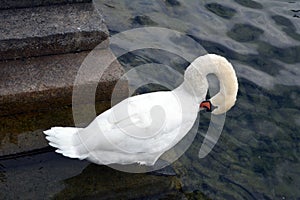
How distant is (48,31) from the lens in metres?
4.91

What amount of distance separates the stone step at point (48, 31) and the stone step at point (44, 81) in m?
0.10

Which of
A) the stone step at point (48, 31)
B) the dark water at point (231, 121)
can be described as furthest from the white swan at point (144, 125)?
the stone step at point (48, 31)

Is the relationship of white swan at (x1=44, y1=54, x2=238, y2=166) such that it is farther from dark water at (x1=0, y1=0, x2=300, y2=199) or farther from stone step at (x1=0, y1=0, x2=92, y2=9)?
stone step at (x1=0, y1=0, x2=92, y2=9)

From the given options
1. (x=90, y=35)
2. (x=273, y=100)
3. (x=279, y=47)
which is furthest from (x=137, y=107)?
(x=279, y=47)

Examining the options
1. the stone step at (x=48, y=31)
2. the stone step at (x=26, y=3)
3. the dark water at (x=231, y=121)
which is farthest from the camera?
the stone step at (x=26, y=3)

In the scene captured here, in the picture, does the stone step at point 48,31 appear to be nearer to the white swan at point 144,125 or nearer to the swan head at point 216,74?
the white swan at point 144,125

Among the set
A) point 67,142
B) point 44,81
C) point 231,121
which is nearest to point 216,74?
point 67,142

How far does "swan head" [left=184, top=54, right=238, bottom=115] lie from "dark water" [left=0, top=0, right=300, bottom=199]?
926 millimetres

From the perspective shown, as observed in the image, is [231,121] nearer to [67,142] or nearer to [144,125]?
[144,125]

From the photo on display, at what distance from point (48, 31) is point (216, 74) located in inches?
72.5

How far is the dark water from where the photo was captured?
4270mm

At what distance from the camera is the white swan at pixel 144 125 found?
161 inches

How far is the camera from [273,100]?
6.88 meters

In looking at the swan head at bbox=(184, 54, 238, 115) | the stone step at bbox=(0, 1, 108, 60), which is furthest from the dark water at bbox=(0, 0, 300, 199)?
the stone step at bbox=(0, 1, 108, 60)
